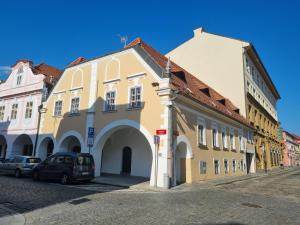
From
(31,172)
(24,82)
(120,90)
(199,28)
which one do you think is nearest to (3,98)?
(24,82)

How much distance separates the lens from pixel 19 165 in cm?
1808

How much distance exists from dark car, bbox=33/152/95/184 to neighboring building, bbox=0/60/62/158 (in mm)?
9677

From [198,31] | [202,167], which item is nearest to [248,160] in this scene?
[202,167]

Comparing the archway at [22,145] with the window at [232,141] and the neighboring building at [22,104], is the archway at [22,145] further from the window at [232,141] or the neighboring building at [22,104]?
the window at [232,141]

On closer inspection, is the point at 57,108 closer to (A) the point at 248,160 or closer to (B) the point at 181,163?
(B) the point at 181,163

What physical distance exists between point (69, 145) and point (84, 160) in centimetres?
849

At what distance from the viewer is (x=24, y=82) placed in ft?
90.2

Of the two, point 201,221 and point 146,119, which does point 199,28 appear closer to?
point 146,119

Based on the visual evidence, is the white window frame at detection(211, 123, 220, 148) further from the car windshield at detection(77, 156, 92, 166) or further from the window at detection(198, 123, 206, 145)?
the car windshield at detection(77, 156, 92, 166)

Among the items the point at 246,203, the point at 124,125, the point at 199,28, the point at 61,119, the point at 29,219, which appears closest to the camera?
the point at 29,219

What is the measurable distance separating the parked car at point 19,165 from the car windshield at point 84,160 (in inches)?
188

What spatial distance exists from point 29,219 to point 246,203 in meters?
8.00

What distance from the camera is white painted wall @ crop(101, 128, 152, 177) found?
19828 mm

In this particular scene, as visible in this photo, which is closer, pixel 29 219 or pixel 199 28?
pixel 29 219
